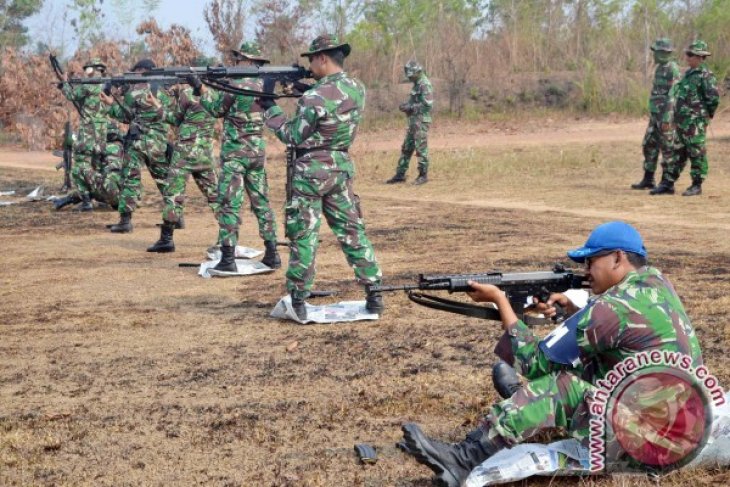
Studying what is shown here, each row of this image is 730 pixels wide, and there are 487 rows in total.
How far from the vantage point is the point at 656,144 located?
14.9 metres

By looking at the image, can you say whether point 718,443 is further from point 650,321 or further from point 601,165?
point 601,165

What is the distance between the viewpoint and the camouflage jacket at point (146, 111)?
1077 cm

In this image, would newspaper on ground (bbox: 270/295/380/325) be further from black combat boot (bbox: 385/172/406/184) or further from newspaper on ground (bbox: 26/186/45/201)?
black combat boot (bbox: 385/172/406/184)

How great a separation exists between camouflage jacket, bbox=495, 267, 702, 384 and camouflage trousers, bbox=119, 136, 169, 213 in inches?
294

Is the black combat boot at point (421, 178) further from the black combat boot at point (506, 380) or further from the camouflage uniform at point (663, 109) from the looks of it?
the black combat boot at point (506, 380)

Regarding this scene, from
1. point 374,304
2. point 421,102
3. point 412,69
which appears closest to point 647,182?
point 421,102

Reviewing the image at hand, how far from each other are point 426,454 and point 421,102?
44.3 ft

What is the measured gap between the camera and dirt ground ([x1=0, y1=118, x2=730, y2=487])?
4867 millimetres

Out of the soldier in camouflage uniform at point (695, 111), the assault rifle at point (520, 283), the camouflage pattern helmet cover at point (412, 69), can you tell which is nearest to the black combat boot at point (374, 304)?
the assault rifle at point (520, 283)

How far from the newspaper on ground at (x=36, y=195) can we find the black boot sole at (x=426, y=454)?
530 inches

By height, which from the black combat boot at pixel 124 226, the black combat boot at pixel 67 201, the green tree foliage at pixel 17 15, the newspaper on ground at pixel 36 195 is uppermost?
the green tree foliage at pixel 17 15

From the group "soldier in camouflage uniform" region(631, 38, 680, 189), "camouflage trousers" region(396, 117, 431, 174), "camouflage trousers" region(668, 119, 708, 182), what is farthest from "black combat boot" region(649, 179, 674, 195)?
"camouflage trousers" region(396, 117, 431, 174)

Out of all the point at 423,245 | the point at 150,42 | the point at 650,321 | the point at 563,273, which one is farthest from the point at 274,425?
the point at 150,42

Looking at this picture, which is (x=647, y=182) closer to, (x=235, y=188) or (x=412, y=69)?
(x=412, y=69)
